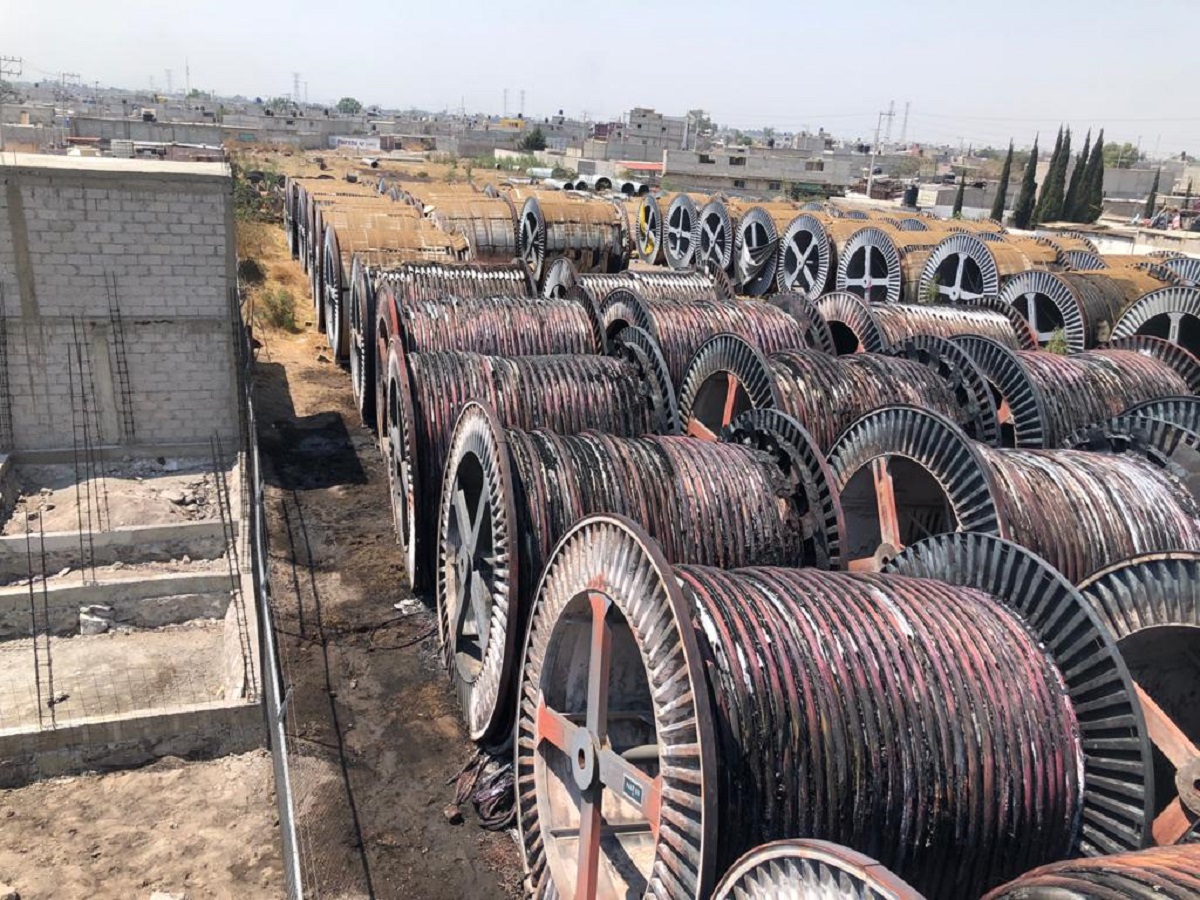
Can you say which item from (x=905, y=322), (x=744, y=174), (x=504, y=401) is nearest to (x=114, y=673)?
(x=504, y=401)

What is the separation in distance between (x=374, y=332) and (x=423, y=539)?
4.69 meters

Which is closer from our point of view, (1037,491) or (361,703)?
(1037,491)

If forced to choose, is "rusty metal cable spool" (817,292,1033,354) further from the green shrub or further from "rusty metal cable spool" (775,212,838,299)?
the green shrub

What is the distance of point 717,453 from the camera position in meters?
7.20

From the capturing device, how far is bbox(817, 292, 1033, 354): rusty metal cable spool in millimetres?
12695

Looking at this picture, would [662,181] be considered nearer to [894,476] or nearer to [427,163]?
[427,163]

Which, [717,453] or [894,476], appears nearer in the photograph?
[717,453]

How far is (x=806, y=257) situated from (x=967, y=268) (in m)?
3.83

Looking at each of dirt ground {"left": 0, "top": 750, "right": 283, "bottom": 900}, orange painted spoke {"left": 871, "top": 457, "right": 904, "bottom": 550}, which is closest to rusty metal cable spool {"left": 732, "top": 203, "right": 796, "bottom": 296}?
orange painted spoke {"left": 871, "top": 457, "right": 904, "bottom": 550}

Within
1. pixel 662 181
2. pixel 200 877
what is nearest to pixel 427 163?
pixel 662 181

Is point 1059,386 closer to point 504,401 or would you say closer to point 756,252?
point 504,401

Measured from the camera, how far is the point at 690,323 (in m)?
12.1

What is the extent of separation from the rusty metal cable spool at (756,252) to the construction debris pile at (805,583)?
8.64 meters

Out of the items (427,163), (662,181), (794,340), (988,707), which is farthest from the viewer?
(427,163)
